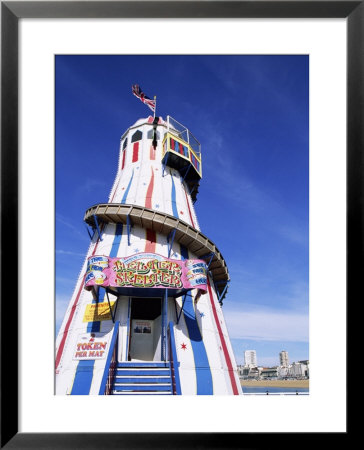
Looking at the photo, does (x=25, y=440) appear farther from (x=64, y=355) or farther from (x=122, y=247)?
(x=122, y=247)

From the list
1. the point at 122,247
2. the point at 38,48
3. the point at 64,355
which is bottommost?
the point at 64,355

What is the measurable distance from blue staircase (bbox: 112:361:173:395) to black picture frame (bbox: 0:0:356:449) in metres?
5.44

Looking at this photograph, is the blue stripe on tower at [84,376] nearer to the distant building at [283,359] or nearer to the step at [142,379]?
the step at [142,379]

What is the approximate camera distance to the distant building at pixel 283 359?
630cm

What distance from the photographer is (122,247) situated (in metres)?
13.3

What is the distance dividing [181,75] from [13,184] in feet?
11.7

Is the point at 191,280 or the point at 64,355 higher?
the point at 191,280

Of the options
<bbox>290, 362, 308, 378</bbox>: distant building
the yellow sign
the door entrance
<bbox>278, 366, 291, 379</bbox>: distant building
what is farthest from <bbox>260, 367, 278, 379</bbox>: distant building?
the yellow sign

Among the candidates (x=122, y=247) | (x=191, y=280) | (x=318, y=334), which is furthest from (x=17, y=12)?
(x=122, y=247)

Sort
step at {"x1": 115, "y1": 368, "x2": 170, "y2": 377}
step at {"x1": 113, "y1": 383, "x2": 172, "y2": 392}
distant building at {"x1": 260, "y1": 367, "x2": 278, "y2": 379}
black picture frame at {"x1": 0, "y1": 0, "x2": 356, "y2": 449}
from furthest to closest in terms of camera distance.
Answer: step at {"x1": 115, "y1": 368, "x2": 170, "y2": 377}
step at {"x1": 113, "y1": 383, "x2": 172, "y2": 392}
distant building at {"x1": 260, "y1": 367, "x2": 278, "y2": 379}
black picture frame at {"x1": 0, "y1": 0, "x2": 356, "y2": 449}

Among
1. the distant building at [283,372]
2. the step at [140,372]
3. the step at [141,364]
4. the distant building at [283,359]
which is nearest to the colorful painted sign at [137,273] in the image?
the step at [141,364]

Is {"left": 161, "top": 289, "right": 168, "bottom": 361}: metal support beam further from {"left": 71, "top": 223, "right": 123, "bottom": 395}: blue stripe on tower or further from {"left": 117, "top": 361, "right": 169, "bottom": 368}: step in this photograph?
{"left": 71, "top": 223, "right": 123, "bottom": 395}: blue stripe on tower

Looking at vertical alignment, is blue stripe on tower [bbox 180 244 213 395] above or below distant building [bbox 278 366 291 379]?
below

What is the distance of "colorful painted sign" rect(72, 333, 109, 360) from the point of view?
11.0m
